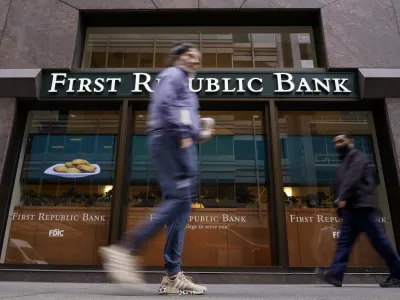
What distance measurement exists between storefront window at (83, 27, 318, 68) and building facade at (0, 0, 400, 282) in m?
0.03

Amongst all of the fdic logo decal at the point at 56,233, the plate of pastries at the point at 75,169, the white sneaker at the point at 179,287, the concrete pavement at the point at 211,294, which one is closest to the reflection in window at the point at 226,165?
the plate of pastries at the point at 75,169

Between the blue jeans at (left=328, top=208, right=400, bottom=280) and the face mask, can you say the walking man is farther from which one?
the face mask

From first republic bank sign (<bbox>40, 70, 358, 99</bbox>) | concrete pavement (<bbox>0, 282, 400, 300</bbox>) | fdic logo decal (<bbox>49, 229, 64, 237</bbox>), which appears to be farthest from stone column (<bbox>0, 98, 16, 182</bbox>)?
concrete pavement (<bbox>0, 282, 400, 300</bbox>)

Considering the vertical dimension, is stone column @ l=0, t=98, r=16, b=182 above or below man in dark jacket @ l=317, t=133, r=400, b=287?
above

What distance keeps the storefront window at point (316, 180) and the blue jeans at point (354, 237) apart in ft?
6.72

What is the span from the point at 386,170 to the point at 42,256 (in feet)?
20.4

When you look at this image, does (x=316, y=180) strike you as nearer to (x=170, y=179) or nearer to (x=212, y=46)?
(x=212, y=46)

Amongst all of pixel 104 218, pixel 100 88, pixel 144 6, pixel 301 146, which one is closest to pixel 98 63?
pixel 100 88

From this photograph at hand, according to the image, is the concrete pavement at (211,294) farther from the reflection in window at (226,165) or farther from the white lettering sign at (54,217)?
the reflection in window at (226,165)

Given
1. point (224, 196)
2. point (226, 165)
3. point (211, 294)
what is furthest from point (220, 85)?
point (211, 294)

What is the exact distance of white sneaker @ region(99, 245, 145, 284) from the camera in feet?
8.87

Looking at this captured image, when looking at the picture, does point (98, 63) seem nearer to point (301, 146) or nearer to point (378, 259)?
point (301, 146)

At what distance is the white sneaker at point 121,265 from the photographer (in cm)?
270

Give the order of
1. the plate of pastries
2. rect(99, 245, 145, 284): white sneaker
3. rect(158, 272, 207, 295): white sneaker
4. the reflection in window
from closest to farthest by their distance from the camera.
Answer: rect(99, 245, 145, 284): white sneaker → rect(158, 272, 207, 295): white sneaker → the reflection in window → the plate of pastries
